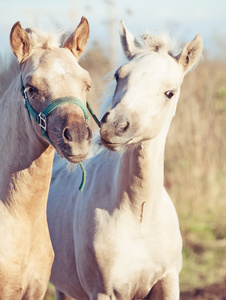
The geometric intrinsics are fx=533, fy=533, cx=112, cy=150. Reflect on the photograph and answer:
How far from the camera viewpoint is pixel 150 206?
3.58m

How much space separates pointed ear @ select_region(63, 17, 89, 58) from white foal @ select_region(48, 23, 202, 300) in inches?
11.4

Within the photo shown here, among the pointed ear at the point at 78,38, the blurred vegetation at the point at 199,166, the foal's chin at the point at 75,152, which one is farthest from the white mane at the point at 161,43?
the blurred vegetation at the point at 199,166

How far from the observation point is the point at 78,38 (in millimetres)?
3326

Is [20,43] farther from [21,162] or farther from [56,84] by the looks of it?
[21,162]

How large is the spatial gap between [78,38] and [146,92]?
1.80ft

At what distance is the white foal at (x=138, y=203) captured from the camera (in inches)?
130

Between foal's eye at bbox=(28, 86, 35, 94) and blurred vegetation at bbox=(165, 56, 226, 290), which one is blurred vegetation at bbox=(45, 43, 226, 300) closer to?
blurred vegetation at bbox=(165, 56, 226, 290)

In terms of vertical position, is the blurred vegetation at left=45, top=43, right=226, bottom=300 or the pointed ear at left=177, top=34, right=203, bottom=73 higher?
the pointed ear at left=177, top=34, right=203, bottom=73

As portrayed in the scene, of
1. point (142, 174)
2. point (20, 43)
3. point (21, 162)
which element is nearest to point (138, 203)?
point (142, 174)

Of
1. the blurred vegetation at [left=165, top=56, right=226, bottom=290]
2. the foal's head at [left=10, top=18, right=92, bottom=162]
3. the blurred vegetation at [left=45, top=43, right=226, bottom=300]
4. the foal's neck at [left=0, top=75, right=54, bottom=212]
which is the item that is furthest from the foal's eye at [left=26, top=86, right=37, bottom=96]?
the blurred vegetation at [left=165, top=56, right=226, bottom=290]

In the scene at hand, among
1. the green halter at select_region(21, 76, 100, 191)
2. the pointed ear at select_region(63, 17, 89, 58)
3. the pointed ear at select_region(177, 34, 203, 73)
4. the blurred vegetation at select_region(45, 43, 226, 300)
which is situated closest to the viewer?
the green halter at select_region(21, 76, 100, 191)

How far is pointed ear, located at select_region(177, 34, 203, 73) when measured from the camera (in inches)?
140

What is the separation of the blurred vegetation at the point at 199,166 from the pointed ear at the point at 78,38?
11.8 ft

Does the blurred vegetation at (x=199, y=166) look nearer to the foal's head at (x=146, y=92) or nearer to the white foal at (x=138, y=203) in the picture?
the white foal at (x=138, y=203)
